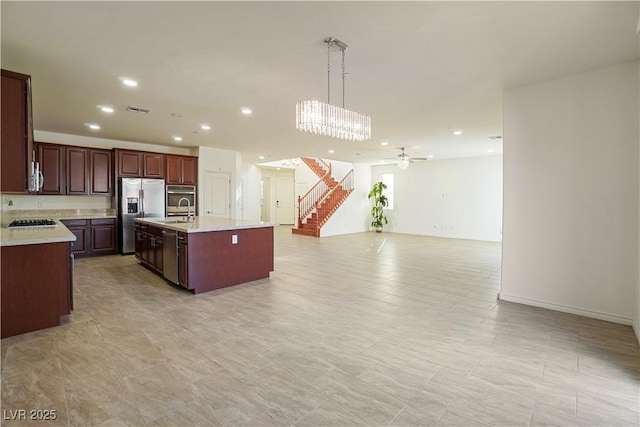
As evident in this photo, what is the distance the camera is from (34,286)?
300 cm

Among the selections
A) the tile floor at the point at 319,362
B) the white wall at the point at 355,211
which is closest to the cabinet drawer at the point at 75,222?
the tile floor at the point at 319,362

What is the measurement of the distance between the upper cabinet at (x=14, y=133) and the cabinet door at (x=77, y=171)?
3.99m

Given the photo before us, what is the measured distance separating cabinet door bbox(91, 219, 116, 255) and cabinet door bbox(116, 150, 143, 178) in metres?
1.12

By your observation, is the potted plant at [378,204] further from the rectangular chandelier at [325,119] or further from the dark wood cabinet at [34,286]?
the dark wood cabinet at [34,286]

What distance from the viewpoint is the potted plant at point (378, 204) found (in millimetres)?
12133

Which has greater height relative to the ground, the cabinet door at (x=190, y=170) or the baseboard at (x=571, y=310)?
the cabinet door at (x=190, y=170)

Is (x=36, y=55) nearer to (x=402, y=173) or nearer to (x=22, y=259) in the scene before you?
(x=22, y=259)


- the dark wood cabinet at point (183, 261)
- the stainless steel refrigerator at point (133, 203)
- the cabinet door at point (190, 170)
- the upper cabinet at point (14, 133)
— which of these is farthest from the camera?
the cabinet door at point (190, 170)

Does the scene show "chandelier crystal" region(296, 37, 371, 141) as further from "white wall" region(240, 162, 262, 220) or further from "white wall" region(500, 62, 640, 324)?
"white wall" region(240, 162, 262, 220)

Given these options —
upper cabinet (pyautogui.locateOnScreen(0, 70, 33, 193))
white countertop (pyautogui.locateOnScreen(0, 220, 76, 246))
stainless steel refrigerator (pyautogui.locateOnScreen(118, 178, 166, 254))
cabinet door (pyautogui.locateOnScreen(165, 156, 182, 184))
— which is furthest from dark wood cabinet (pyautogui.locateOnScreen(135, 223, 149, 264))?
upper cabinet (pyautogui.locateOnScreen(0, 70, 33, 193))

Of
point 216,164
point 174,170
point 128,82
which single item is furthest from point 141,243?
point 216,164

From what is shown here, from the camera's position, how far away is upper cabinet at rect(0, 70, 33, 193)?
9.53 feet

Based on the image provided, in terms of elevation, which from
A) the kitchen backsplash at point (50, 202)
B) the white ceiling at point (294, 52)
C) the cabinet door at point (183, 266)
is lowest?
the cabinet door at point (183, 266)

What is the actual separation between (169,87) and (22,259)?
97.3 inches
